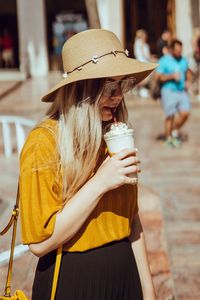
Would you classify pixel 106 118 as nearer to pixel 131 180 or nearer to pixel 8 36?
pixel 131 180

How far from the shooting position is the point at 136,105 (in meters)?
15.1

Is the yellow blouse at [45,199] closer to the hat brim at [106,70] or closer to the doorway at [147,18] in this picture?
the hat brim at [106,70]

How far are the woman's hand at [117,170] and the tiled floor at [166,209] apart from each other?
2087mm

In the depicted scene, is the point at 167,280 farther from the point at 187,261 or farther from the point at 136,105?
the point at 136,105

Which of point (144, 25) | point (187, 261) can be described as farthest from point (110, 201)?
point (144, 25)

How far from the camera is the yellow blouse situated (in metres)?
2.01

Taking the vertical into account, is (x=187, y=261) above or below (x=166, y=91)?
below

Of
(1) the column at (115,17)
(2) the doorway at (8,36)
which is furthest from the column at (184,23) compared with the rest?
(2) the doorway at (8,36)

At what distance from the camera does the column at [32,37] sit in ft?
77.6

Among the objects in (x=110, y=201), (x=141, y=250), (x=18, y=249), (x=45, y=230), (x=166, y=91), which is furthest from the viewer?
(x=166, y=91)

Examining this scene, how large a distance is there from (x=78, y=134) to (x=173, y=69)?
7602 millimetres

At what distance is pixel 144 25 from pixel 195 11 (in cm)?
259

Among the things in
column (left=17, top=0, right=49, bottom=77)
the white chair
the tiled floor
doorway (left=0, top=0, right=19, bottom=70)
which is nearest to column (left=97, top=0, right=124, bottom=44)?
column (left=17, top=0, right=49, bottom=77)

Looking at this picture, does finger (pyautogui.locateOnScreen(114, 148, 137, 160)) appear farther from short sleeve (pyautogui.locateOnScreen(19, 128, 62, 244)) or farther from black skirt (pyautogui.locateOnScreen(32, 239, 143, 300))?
black skirt (pyautogui.locateOnScreen(32, 239, 143, 300))
